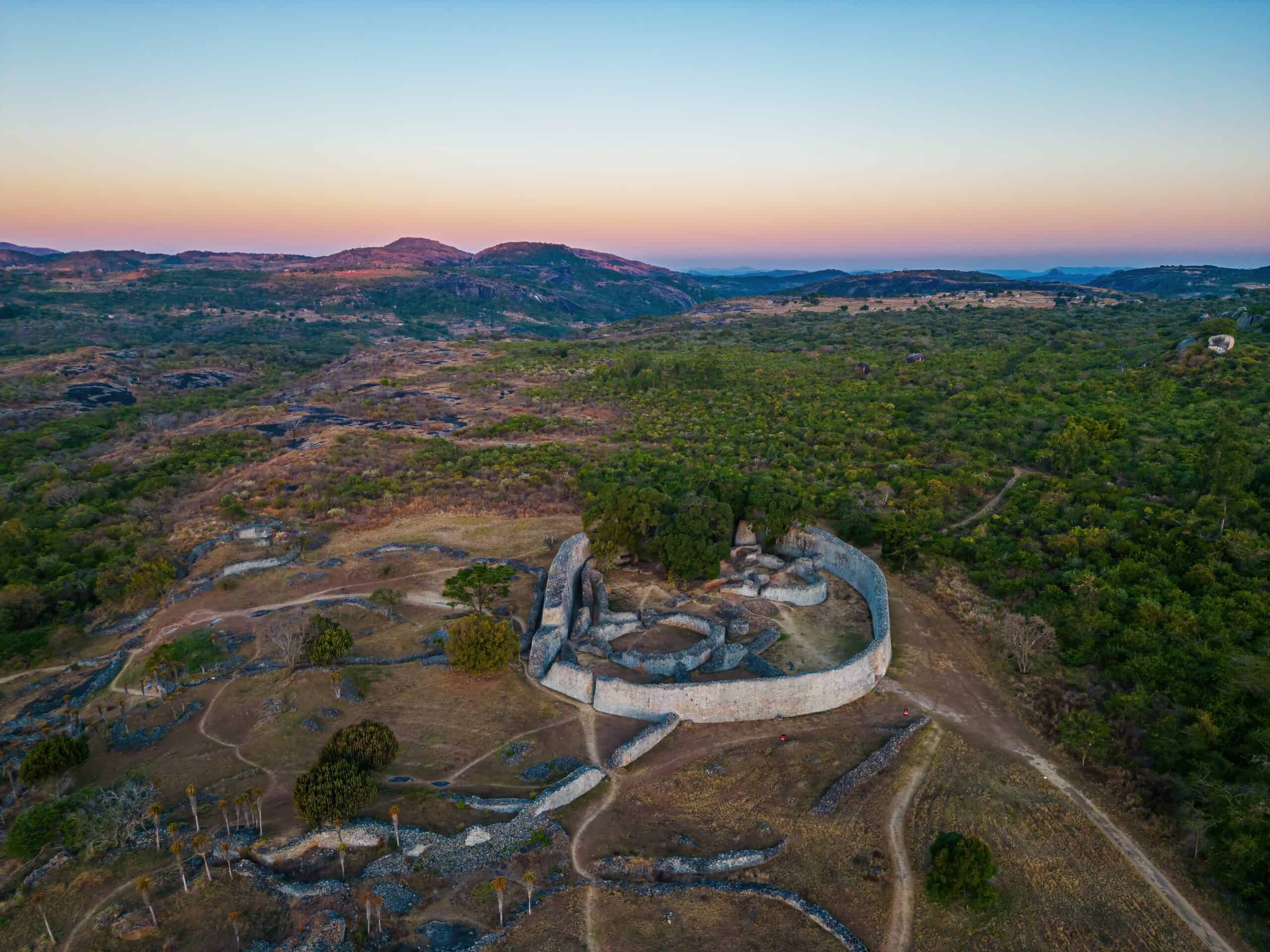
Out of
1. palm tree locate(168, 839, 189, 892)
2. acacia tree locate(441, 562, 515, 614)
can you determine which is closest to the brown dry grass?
palm tree locate(168, 839, 189, 892)

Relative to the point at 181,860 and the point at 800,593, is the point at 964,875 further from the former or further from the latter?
the point at 181,860

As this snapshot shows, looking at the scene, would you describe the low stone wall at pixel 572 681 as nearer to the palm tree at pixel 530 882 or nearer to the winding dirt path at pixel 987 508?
the palm tree at pixel 530 882

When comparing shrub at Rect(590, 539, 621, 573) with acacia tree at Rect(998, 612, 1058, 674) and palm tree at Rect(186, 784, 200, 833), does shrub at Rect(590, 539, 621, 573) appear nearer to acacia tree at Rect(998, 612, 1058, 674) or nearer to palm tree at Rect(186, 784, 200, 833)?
acacia tree at Rect(998, 612, 1058, 674)

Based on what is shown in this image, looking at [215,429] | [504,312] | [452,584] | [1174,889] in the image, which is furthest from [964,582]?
[504,312]

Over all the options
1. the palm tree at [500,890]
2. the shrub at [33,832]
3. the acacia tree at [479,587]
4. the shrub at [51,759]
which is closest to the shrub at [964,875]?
the palm tree at [500,890]

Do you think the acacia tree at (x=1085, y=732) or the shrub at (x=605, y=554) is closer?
the acacia tree at (x=1085, y=732)

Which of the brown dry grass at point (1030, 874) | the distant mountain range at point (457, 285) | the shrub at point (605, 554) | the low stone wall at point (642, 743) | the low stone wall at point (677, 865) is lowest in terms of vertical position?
the brown dry grass at point (1030, 874)

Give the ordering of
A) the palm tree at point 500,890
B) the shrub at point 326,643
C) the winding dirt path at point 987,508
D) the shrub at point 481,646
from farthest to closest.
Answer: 1. the winding dirt path at point 987,508
2. the shrub at point 326,643
3. the shrub at point 481,646
4. the palm tree at point 500,890
